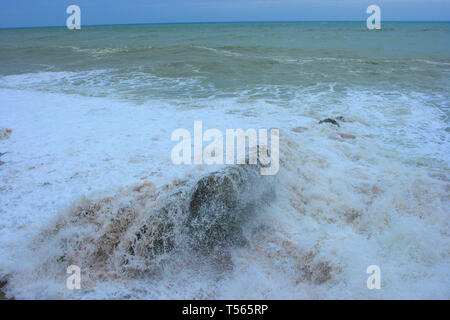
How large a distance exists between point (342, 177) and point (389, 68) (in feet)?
41.5

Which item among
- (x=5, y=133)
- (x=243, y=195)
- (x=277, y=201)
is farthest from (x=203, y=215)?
(x=5, y=133)

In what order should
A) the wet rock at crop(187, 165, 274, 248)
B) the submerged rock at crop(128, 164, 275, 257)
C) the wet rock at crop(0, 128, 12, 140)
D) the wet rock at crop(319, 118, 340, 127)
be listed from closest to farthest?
the submerged rock at crop(128, 164, 275, 257) < the wet rock at crop(187, 165, 274, 248) < the wet rock at crop(0, 128, 12, 140) < the wet rock at crop(319, 118, 340, 127)

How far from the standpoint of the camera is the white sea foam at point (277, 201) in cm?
309

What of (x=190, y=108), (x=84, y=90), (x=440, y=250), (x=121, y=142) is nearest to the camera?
(x=440, y=250)

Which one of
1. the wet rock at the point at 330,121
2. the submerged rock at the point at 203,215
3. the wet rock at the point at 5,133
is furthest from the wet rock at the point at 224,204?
the wet rock at the point at 5,133

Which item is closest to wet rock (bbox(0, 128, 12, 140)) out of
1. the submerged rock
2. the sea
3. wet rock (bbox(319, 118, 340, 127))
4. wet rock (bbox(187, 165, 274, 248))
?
the sea

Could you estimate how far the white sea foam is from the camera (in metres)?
3.09

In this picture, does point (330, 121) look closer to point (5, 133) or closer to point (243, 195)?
point (243, 195)

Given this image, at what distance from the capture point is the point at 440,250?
3496mm

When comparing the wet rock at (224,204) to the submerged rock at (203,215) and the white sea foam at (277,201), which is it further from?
the white sea foam at (277,201)

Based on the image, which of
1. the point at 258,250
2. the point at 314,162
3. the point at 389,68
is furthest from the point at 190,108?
the point at 389,68

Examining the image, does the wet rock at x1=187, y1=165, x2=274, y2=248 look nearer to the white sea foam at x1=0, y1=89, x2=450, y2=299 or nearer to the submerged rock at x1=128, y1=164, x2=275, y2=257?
the submerged rock at x1=128, y1=164, x2=275, y2=257
